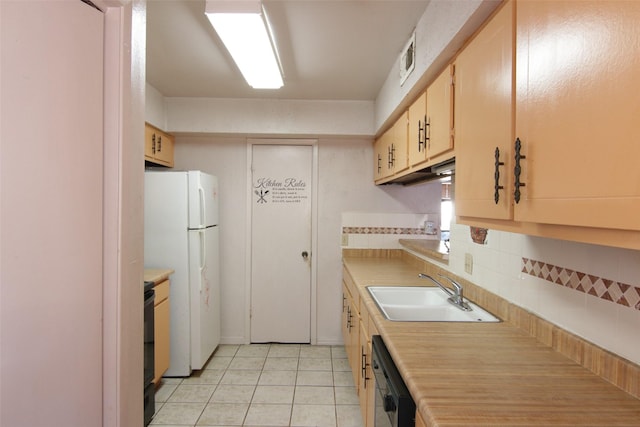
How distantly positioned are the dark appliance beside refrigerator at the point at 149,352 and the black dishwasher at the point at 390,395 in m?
1.58

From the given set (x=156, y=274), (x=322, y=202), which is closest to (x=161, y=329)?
(x=156, y=274)

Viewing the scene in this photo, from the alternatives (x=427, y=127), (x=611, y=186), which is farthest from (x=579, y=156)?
(x=427, y=127)

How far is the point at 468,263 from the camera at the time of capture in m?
1.97

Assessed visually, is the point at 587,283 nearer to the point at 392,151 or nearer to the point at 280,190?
the point at 392,151

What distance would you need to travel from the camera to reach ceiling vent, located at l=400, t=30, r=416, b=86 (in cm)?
199

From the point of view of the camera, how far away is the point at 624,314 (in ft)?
3.23

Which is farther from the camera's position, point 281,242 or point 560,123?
point 281,242

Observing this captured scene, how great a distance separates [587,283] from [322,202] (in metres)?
2.66

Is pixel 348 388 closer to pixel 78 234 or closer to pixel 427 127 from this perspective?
pixel 427 127

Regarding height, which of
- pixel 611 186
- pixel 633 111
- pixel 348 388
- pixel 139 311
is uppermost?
pixel 633 111

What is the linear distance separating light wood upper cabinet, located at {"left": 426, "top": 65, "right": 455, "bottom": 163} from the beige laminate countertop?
32.1 inches

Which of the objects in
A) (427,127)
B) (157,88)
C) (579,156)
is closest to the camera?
(579,156)

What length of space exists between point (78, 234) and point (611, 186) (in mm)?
1203

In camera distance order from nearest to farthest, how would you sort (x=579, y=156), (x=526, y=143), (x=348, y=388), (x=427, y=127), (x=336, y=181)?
(x=579, y=156)
(x=526, y=143)
(x=427, y=127)
(x=348, y=388)
(x=336, y=181)
